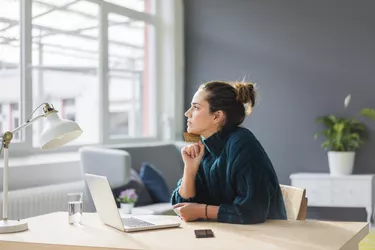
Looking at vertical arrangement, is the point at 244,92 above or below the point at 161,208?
above

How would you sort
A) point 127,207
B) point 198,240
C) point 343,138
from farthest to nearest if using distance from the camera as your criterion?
point 343,138 → point 127,207 → point 198,240

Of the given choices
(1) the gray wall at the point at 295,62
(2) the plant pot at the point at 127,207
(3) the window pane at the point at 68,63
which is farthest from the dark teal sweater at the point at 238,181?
(1) the gray wall at the point at 295,62

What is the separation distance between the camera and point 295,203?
2.54m

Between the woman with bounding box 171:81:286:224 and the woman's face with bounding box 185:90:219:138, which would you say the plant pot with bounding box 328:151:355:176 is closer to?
the woman with bounding box 171:81:286:224

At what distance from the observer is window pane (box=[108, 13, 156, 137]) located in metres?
6.15

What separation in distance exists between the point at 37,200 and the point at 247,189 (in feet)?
9.13

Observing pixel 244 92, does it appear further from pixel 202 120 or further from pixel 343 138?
pixel 343 138

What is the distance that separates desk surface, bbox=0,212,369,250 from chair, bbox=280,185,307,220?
288mm

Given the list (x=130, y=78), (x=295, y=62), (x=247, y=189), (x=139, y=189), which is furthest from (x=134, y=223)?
(x=295, y=62)

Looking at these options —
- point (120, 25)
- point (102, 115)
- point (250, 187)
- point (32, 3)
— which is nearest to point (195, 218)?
point (250, 187)

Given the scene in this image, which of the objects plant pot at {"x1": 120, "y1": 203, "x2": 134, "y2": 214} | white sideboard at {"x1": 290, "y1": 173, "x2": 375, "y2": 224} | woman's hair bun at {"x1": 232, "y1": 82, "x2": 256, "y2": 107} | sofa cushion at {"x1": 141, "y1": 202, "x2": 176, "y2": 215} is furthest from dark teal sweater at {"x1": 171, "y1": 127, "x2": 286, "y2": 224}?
white sideboard at {"x1": 290, "y1": 173, "x2": 375, "y2": 224}

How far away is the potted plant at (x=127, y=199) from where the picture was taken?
460 cm

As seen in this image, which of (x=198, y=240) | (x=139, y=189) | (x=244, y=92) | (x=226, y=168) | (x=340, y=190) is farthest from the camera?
(x=340, y=190)

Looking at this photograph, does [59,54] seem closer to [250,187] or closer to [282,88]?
[282,88]
